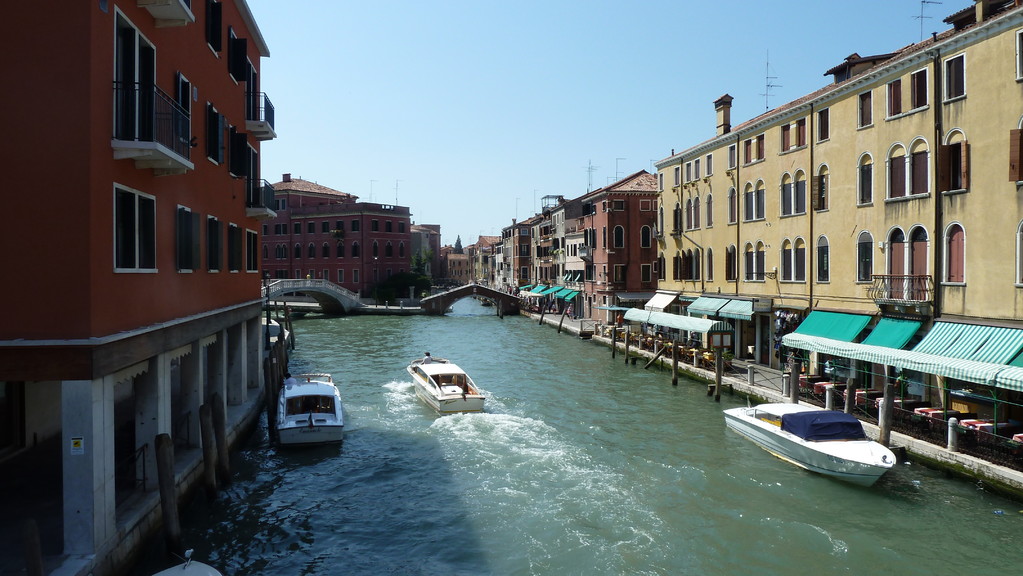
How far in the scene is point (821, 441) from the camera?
15.9 meters

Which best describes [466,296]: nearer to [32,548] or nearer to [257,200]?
[257,200]

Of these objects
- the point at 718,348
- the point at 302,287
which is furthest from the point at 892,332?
the point at 302,287

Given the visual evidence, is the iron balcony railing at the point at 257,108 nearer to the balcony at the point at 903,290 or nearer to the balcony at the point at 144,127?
the balcony at the point at 144,127

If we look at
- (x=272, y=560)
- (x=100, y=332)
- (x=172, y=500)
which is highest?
(x=100, y=332)

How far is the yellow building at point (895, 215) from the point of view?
16344 mm

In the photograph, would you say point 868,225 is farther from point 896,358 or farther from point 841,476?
point 841,476

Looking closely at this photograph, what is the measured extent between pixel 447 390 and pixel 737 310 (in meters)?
13.0

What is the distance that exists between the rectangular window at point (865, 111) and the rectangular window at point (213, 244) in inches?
726

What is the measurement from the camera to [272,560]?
463 inches

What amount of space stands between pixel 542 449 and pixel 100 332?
11235 millimetres

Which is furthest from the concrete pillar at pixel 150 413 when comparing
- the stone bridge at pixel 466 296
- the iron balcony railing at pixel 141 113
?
the stone bridge at pixel 466 296

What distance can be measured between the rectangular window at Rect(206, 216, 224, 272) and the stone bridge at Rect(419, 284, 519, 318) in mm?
49712

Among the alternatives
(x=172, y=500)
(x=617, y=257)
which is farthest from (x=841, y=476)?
(x=617, y=257)

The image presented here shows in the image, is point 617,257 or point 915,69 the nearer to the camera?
point 915,69
